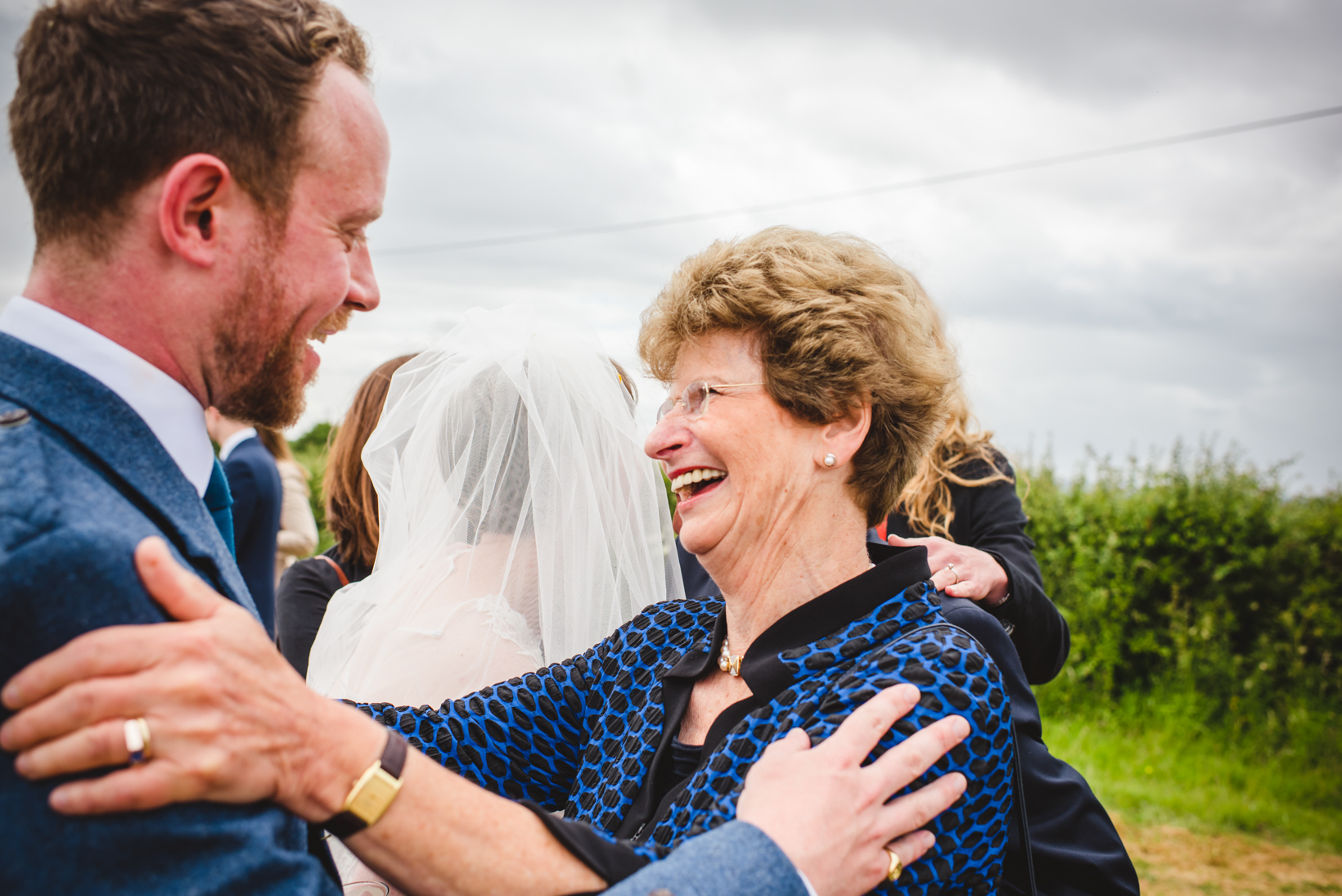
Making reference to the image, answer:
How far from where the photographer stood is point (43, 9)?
4.15ft

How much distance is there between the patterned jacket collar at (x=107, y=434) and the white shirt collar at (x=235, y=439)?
2.79 metres

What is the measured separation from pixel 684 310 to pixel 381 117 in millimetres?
926

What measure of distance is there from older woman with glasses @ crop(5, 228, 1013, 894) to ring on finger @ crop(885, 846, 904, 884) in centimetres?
34

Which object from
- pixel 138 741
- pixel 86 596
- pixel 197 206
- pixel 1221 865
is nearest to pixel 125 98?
pixel 197 206

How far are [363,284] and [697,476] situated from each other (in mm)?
932

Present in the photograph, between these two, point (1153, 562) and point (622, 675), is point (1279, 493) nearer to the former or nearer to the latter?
point (1153, 562)

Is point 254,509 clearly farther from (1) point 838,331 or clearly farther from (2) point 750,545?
(1) point 838,331

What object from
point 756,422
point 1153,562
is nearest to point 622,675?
point 756,422

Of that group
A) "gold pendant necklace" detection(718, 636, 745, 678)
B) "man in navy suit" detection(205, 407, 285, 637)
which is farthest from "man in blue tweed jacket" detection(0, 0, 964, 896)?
"man in navy suit" detection(205, 407, 285, 637)

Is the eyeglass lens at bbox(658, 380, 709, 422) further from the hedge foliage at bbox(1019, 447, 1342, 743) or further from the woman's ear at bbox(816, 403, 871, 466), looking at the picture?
the hedge foliage at bbox(1019, 447, 1342, 743)

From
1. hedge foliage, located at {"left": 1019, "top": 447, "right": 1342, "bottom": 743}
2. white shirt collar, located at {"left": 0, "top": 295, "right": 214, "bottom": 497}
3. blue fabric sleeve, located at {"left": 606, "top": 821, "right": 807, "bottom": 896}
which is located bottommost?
hedge foliage, located at {"left": 1019, "top": 447, "right": 1342, "bottom": 743}

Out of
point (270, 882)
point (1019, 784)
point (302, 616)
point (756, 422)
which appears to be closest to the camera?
point (270, 882)

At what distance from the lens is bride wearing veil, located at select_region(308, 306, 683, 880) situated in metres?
2.54

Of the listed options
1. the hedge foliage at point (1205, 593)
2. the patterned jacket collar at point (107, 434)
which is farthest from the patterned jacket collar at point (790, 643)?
the hedge foliage at point (1205, 593)
